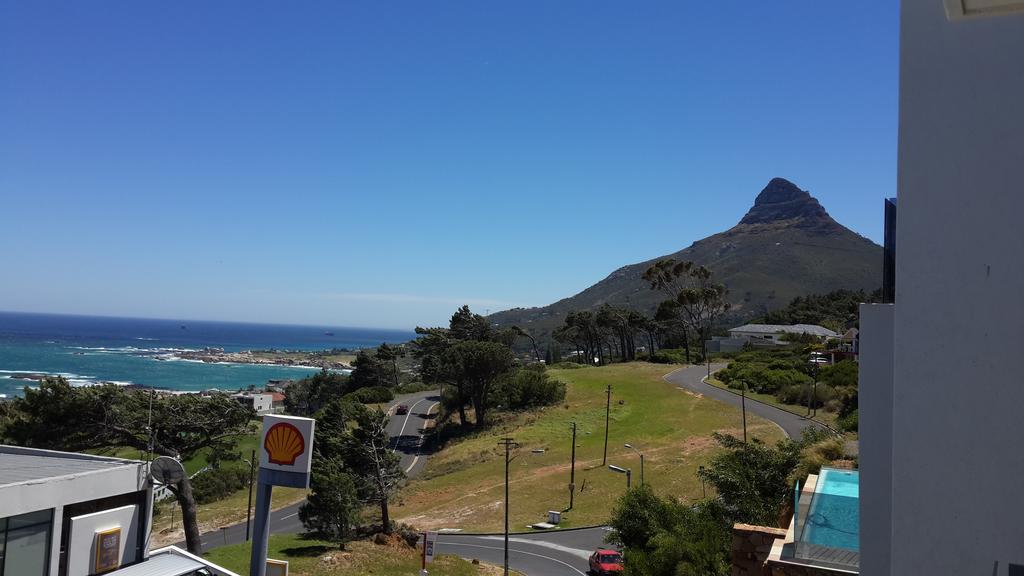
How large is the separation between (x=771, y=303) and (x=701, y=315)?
95.7m

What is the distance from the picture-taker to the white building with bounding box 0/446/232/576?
11422mm

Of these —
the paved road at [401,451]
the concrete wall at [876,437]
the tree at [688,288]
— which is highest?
the tree at [688,288]

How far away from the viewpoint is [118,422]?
26406 mm

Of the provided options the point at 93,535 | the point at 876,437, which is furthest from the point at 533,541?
the point at 876,437

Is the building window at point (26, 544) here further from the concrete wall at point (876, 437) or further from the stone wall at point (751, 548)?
the concrete wall at point (876, 437)

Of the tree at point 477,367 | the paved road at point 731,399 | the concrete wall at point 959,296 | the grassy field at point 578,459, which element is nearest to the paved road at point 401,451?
the grassy field at point 578,459

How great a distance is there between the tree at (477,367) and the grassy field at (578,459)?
353 centimetres

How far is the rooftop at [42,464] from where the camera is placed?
1217cm

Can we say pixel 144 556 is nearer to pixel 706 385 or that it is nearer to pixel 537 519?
pixel 537 519

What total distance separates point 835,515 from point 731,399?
50.6m

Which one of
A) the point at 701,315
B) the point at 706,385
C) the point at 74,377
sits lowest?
the point at 74,377

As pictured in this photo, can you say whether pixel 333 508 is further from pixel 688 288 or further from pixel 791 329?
pixel 791 329

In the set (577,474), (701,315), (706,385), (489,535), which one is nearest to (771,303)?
(701,315)

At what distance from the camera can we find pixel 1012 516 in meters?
4.09
